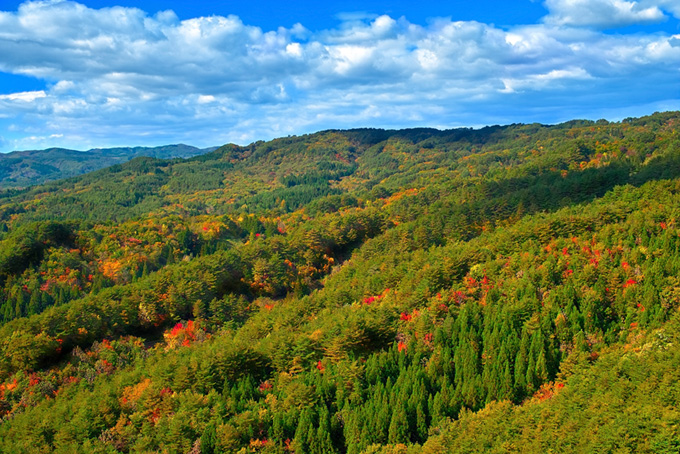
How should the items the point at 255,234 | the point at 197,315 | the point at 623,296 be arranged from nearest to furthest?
1. the point at 623,296
2. the point at 197,315
3. the point at 255,234

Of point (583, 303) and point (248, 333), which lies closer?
point (583, 303)

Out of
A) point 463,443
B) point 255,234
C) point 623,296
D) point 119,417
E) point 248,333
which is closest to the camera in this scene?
point 463,443

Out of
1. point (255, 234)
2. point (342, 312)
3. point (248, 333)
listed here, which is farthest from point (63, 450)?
point (255, 234)

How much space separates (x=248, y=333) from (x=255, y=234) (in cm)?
11505

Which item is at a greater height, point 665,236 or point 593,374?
point 665,236

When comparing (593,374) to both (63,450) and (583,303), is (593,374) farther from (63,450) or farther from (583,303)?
(63,450)

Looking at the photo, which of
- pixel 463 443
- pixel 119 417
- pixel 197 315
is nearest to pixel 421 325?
pixel 463 443

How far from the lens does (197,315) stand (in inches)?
4141

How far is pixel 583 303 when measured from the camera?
66.1 metres

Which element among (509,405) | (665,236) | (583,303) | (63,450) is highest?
(665,236)

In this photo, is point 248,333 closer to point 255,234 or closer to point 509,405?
point 509,405

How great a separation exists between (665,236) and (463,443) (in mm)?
54477

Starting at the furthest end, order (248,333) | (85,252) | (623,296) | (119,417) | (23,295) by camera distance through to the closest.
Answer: (85,252) < (23,295) < (248,333) < (623,296) < (119,417)

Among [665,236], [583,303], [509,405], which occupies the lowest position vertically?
[509,405]
